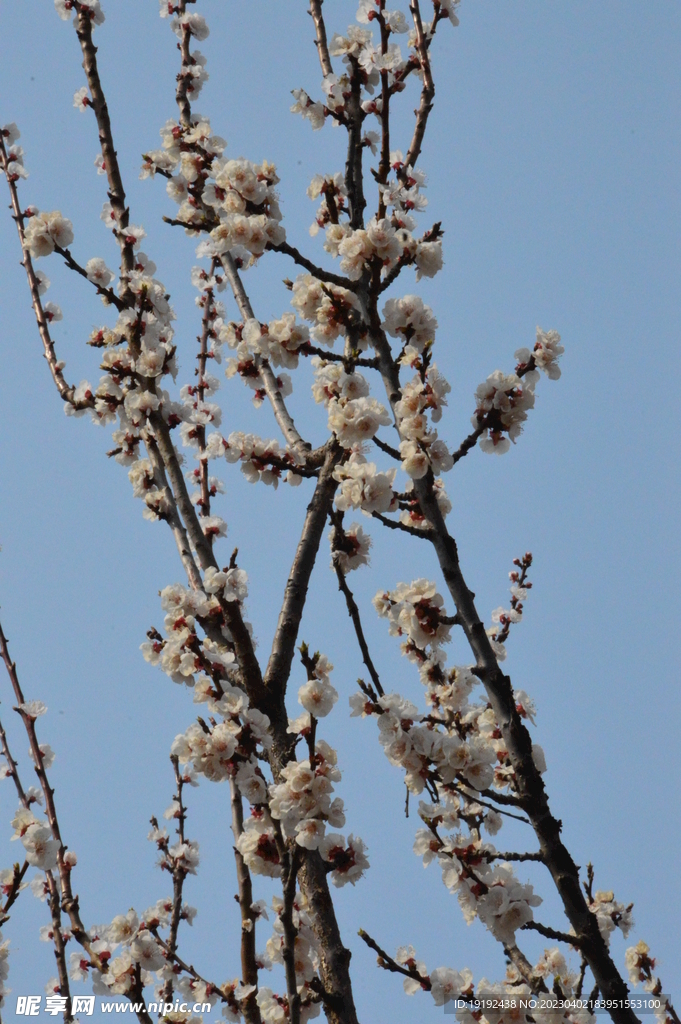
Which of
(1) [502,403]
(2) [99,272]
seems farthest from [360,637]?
(2) [99,272]

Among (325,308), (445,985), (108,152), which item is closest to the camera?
(445,985)

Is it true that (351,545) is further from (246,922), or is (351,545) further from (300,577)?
(246,922)

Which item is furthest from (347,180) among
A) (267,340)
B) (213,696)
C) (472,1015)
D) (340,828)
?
(472,1015)

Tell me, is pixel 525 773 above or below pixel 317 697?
below

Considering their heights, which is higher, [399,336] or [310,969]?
[399,336]

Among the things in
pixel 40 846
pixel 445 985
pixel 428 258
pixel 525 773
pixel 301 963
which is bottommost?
pixel 445 985

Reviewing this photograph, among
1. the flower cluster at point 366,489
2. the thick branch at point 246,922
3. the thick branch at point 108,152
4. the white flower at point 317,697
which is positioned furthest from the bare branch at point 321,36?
the thick branch at point 246,922

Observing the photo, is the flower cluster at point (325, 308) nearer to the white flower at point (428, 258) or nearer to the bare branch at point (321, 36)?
the white flower at point (428, 258)

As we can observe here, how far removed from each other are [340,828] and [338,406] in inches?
62.7

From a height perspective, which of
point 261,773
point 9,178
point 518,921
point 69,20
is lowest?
point 518,921

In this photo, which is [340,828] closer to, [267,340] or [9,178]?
[267,340]

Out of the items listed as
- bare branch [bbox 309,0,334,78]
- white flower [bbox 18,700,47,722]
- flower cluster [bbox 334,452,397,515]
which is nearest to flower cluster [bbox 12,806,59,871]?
white flower [bbox 18,700,47,722]

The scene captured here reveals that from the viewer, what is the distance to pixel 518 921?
3197 mm

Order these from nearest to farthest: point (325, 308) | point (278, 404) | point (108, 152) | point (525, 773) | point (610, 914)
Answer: point (525, 773) < point (325, 308) < point (278, 404) < point (108, 152) < point (610, 914)
